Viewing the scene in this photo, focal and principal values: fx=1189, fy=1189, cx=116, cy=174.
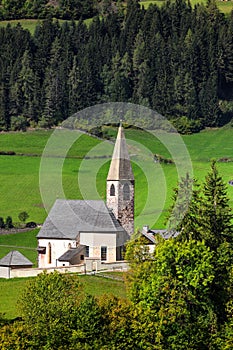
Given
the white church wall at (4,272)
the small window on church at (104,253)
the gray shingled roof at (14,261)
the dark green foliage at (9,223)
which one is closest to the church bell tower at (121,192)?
the small window on church at (104,253)

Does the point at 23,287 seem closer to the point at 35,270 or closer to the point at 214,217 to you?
the point at 35,270

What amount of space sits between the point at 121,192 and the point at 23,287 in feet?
53.4

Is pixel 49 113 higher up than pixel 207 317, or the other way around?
pixel 207 317

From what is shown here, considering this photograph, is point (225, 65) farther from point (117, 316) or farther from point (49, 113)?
point (117, 316)

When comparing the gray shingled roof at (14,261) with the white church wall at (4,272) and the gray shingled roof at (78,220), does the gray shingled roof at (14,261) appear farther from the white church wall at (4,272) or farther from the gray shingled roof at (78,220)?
the gray shingled roof at (78,220)

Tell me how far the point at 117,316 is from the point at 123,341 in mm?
1586

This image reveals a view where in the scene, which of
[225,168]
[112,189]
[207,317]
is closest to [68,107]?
[225,168]

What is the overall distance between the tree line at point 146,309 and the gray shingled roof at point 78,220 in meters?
18.3

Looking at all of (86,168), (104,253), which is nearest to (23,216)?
Answer: (86,168)

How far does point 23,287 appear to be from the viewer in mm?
74188

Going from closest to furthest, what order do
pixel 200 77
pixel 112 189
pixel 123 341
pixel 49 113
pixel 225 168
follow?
pixel 123 341 < pixel 112 189 < pixel 225 168 < pixel 49 113 < pixel 200 77

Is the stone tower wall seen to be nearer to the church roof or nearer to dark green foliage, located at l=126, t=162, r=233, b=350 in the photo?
the church roof

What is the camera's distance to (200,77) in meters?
187

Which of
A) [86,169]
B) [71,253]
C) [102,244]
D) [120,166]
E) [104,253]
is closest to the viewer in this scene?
[71,253]
